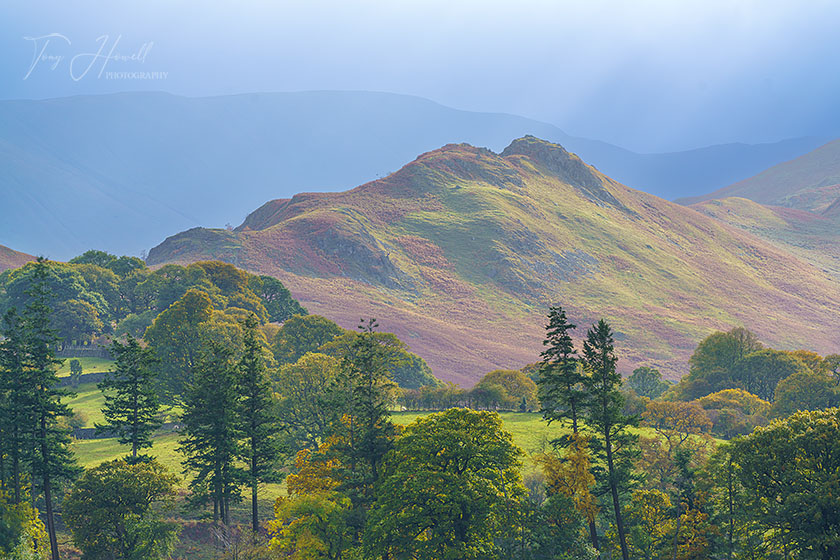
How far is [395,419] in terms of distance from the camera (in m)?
77.4

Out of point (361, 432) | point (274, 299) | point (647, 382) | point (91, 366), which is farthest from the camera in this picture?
point (274, 299)

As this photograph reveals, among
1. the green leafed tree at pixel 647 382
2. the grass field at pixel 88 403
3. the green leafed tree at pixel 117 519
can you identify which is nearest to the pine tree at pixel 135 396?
the green leafed tree at pixel 117 519

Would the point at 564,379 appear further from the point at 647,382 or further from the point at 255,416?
the point at 647,382

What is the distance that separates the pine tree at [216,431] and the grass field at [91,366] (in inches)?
2318

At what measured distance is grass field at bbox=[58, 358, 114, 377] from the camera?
9706 cm

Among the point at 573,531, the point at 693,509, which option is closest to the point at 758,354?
the point at 693,509

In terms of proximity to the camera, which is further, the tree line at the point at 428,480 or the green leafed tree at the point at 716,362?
the green leafed tree at the point at 716,362

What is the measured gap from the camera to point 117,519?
129 ft

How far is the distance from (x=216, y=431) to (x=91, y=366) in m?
65.3

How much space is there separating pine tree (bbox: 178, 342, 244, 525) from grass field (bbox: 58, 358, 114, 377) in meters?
58.9

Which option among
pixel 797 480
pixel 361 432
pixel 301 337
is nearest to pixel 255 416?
pixel 361 432

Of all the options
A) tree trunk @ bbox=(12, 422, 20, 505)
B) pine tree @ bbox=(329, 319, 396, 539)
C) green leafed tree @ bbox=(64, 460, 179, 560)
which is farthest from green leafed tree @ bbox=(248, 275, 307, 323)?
green leafed tree @ bbox=(64, 460, 179, 560)

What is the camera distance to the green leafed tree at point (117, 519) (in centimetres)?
3909

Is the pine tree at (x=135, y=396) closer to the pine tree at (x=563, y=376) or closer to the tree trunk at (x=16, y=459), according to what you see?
the tree trunk at (x=16, y=459)
